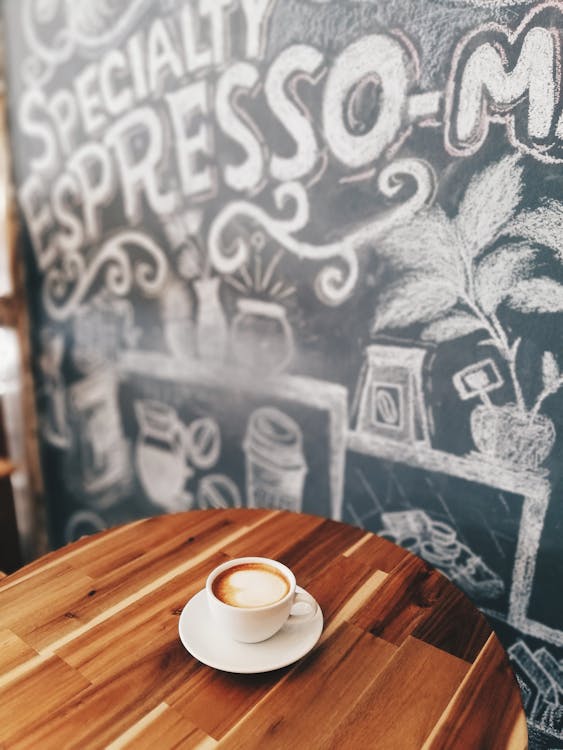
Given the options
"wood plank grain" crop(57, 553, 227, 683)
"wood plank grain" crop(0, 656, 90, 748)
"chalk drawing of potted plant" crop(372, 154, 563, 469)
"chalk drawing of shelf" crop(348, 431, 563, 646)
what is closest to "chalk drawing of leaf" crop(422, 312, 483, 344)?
"chalk drawing of potted plant" crop(372, 154, 563, 469)

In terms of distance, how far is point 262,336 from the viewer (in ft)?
5.41

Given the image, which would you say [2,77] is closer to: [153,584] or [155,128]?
[155,128]

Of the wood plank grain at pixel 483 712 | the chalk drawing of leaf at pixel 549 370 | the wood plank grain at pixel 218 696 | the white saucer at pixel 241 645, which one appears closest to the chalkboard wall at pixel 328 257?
the chalk drawing of leaf at pixel 549 370

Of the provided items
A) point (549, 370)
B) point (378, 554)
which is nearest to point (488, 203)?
point (549, 370)

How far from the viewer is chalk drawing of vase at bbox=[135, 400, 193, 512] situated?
193cm

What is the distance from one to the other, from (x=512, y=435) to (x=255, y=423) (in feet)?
2.49

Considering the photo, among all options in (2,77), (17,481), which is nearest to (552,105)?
(2,77)

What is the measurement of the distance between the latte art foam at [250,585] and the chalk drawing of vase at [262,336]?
81 cm

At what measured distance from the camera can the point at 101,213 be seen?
6.31ft

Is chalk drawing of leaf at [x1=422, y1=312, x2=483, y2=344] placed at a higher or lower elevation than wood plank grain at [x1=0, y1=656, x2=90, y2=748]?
higher

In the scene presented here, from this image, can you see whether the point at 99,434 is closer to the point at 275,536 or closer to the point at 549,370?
the point at 275,536

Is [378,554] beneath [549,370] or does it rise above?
beneath

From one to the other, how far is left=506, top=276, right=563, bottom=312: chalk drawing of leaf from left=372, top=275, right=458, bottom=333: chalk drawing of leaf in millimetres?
135

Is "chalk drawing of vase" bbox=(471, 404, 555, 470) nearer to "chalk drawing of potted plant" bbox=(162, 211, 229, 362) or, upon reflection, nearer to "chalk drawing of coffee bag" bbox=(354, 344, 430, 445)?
"chalk drawing of coffee bag" bbox=(354, 344, 430, 445)
